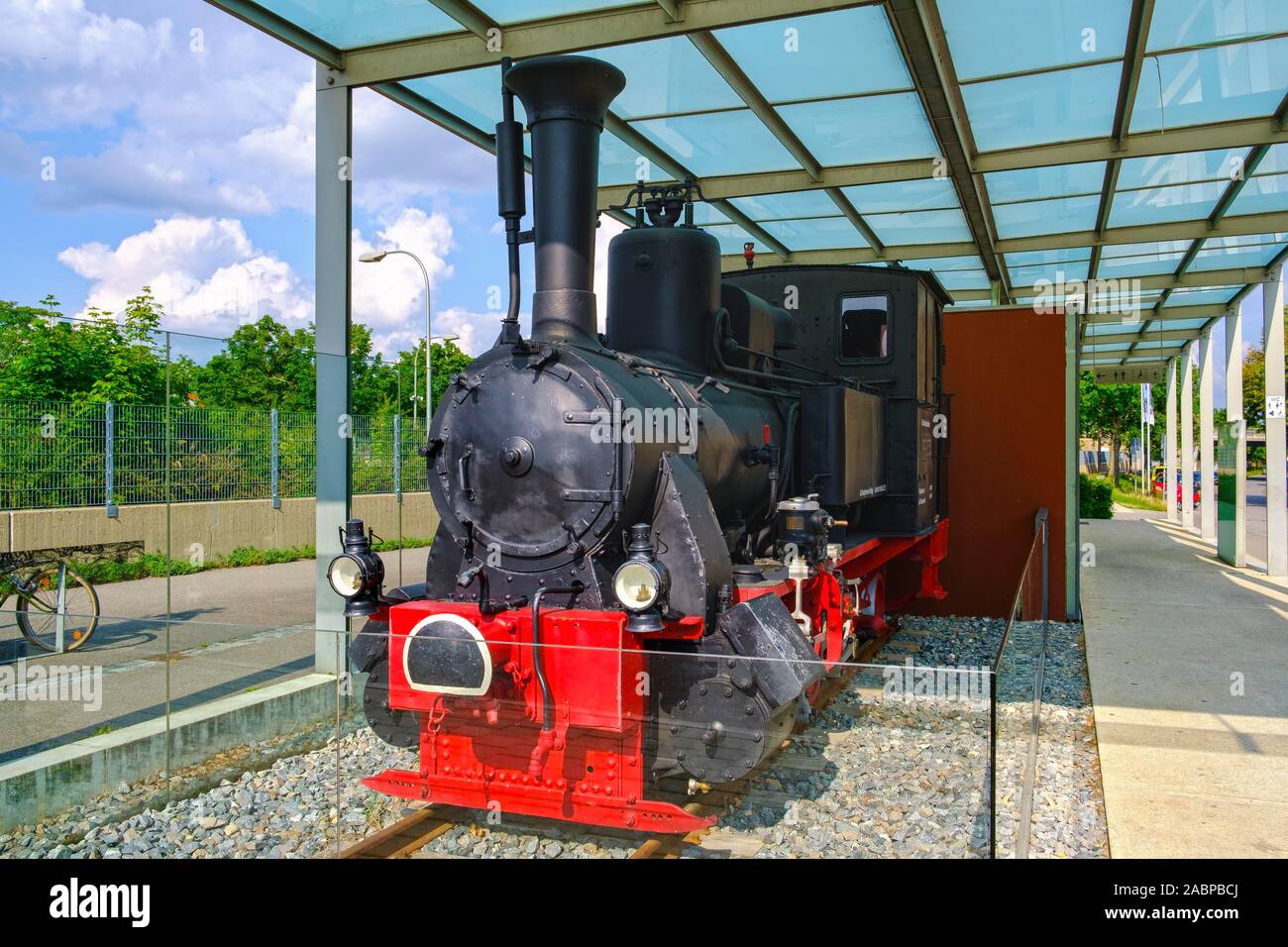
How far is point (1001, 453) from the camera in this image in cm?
1061

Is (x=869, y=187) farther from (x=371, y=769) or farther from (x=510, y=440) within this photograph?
(x=371, y=769)

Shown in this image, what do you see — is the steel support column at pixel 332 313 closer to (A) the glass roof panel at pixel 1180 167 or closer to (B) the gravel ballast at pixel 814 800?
(B) the gravel ballast at pixel 814 800

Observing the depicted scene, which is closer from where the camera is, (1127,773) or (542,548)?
(542,548)

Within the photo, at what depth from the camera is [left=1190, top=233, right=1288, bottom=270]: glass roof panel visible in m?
11.5

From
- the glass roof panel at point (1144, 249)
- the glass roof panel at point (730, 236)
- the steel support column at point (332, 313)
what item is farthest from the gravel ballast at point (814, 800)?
the glass roof panel at point (1144, 249)

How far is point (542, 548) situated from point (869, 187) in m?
7.21

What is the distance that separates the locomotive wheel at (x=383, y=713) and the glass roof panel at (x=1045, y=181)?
7538mm

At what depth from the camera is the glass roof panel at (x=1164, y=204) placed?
9.70m

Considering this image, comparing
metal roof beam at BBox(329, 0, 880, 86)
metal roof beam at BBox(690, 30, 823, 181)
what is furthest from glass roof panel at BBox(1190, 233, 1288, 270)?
metal roof beam at BBox(329, 0, 880, 86)

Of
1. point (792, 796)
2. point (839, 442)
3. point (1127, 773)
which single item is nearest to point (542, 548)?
point (792, 796)

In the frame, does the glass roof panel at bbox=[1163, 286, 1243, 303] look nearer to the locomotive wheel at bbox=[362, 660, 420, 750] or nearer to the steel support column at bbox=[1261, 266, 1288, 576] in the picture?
the steel support column at bbox=[1261, 266, 1288, 576]

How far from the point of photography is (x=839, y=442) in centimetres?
628
